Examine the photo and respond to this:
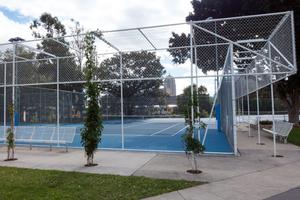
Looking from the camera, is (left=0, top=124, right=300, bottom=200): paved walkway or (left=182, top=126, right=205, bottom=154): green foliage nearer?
(left=0, top=124, right=300, bottom=200): paved walkway

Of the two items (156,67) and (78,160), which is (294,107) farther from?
(78,160)

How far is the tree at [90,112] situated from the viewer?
25.4 ft

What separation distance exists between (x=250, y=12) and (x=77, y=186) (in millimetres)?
15223

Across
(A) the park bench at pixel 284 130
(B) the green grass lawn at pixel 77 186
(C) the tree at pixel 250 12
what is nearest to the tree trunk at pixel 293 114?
(C) the tree at pixel 250 12

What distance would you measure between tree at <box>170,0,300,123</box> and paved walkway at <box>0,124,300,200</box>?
5.46 metres

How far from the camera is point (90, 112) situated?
7879 mm

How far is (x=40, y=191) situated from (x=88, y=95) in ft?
10.0

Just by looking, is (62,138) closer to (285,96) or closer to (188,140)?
(188,140)

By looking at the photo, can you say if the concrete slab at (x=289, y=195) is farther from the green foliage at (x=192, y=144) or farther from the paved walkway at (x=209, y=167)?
the green foliage at (x=192, y=144)

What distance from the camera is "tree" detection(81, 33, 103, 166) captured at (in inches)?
305

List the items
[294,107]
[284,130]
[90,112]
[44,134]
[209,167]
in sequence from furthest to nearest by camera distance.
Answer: [294,107] → [284,130] → [44,134] → [90,112] → [209,167]

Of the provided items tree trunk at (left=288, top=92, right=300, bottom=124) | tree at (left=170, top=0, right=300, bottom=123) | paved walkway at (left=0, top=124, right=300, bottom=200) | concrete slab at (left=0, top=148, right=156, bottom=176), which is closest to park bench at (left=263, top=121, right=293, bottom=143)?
paved walkway at (left=0, top=124, right=300, bottom=200)

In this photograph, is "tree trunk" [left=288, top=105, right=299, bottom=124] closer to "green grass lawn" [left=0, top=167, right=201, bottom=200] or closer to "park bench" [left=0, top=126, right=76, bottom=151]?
"park bench" [left=0, top=126, right=76, bottom=151]

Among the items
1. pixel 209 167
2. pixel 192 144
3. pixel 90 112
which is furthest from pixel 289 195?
pixel 90 112
